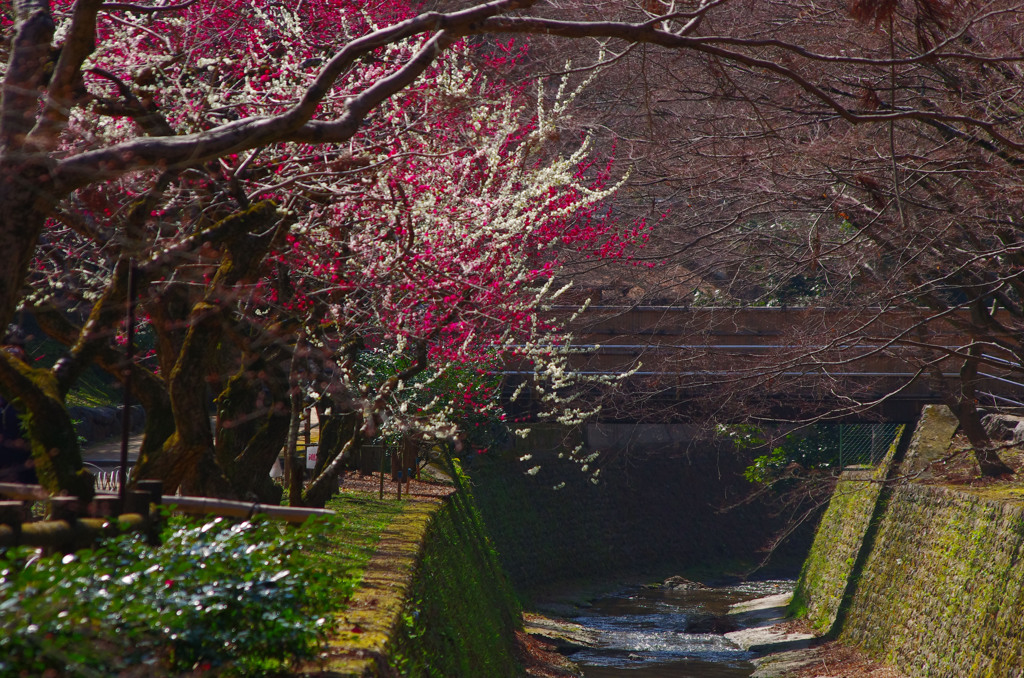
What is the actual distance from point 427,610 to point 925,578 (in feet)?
32.6

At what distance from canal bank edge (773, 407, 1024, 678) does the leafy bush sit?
832cm

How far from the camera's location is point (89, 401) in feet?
72.1

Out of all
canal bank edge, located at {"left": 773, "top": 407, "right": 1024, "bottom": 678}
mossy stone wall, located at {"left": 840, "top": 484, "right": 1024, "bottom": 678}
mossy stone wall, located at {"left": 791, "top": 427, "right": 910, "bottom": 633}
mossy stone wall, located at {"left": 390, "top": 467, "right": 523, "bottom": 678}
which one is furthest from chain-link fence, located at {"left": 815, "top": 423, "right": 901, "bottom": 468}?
mossy stone wall, located at {"left": 390, "top": 467, "right": 523, "bottom": 678}

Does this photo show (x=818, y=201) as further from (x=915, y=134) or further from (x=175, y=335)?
(x=175, y=335)

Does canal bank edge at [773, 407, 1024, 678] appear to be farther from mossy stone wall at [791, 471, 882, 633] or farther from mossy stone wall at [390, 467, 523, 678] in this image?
mossy stone wall at [390, 467, 523, 678]

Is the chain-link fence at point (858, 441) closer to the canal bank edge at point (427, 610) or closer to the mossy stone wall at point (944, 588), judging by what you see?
the mossy stone wall at point (944, 588)

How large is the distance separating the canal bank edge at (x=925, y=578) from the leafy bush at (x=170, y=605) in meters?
8.32

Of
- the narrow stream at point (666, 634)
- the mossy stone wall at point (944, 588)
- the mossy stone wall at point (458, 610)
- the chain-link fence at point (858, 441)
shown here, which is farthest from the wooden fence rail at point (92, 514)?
the chain-link fence at point (858, 441)

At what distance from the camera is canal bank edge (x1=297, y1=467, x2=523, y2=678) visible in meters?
6.41

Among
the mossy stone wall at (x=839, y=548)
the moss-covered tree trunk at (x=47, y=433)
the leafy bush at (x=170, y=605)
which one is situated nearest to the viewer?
the leafy bush at (x=170, y=605)

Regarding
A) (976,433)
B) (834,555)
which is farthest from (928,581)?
(834,555)

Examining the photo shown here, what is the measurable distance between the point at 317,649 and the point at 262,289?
5504 mm

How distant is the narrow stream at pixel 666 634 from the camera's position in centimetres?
1800

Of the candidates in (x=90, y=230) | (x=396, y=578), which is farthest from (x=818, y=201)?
(x=90, y=230)
